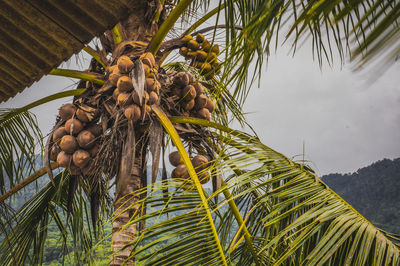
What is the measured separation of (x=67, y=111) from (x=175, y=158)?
686 mm

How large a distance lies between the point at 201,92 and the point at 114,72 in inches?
21.9

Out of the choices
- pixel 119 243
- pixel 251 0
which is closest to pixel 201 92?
pixel 251 0

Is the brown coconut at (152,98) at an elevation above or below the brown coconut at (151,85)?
below

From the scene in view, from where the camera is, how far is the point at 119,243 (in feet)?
5.94

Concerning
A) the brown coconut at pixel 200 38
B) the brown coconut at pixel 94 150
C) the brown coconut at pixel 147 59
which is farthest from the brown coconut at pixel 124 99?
the brown coconut at pixel 200 38

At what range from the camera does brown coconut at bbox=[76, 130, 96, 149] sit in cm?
183

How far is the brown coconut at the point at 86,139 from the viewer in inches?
72.0

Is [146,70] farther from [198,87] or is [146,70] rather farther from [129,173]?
[129,173]

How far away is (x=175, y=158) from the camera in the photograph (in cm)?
181

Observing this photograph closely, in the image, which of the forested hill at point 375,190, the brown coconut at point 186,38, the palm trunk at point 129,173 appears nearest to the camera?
the palm trunk at point 129,173

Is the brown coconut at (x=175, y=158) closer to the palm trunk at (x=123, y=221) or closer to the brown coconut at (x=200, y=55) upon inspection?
the palm trunk at (x=123, y=221)

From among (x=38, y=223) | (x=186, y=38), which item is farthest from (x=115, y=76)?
(x=38, y=223)

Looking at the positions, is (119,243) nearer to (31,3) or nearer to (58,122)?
(58,122)

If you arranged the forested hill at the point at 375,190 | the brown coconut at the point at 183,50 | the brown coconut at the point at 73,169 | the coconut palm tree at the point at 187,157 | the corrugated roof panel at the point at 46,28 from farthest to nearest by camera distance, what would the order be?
the forested hill at the point at 375,190 → the brown coconut at the point at 183,50 → the brown coconut at the point at 73,169 → the coconut palm tree at the point at 187,157 → the corrugated roof panel at the point at 46,28
